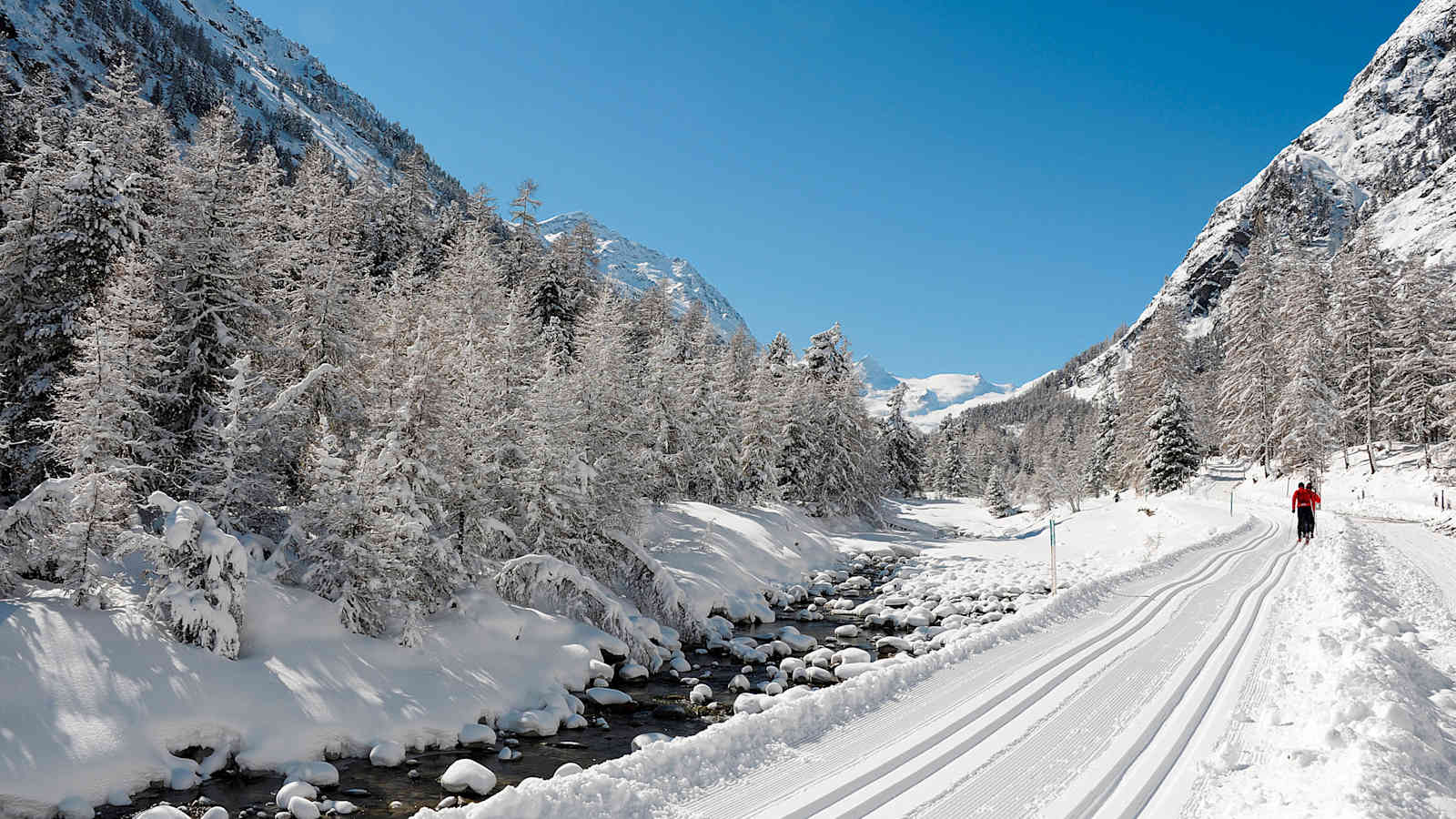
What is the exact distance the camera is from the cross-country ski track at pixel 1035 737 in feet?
20.0

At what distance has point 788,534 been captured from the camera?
33125 mm

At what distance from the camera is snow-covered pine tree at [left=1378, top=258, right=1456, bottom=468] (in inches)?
1452

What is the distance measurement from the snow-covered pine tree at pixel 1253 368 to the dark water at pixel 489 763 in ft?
152

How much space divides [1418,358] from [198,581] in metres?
53.1

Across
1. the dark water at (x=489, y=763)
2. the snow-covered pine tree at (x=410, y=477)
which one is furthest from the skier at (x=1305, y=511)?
the snow-covered pine tree at (x=410, y=477)

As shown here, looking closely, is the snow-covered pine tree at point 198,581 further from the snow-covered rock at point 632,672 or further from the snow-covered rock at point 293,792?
the snow-covered rock at point 632,672

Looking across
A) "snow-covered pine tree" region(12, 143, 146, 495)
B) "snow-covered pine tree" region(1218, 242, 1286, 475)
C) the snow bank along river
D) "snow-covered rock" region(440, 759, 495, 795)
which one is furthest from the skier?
"snow-covered pine tree" region(12, 143, 146, 495)

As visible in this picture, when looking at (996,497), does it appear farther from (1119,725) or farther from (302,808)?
(302,808)

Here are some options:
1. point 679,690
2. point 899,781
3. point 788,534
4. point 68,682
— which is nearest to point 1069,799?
point 899,781

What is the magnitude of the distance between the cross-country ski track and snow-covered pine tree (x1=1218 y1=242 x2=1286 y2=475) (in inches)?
1717

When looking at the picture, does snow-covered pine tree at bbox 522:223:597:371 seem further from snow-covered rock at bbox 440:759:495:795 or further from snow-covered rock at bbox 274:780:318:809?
snow-covered rock at bbox 274:780:318:809

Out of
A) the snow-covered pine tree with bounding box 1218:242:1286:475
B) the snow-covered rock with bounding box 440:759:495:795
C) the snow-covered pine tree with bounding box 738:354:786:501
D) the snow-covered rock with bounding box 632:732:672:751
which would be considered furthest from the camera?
the snow-covered pine tree with bounding box 1218:242:1286:475

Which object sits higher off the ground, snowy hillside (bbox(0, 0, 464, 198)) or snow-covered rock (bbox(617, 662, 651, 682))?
snowy hillside (bbox(0, 0, 464, 198))

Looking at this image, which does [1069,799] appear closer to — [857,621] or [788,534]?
[857,621]
